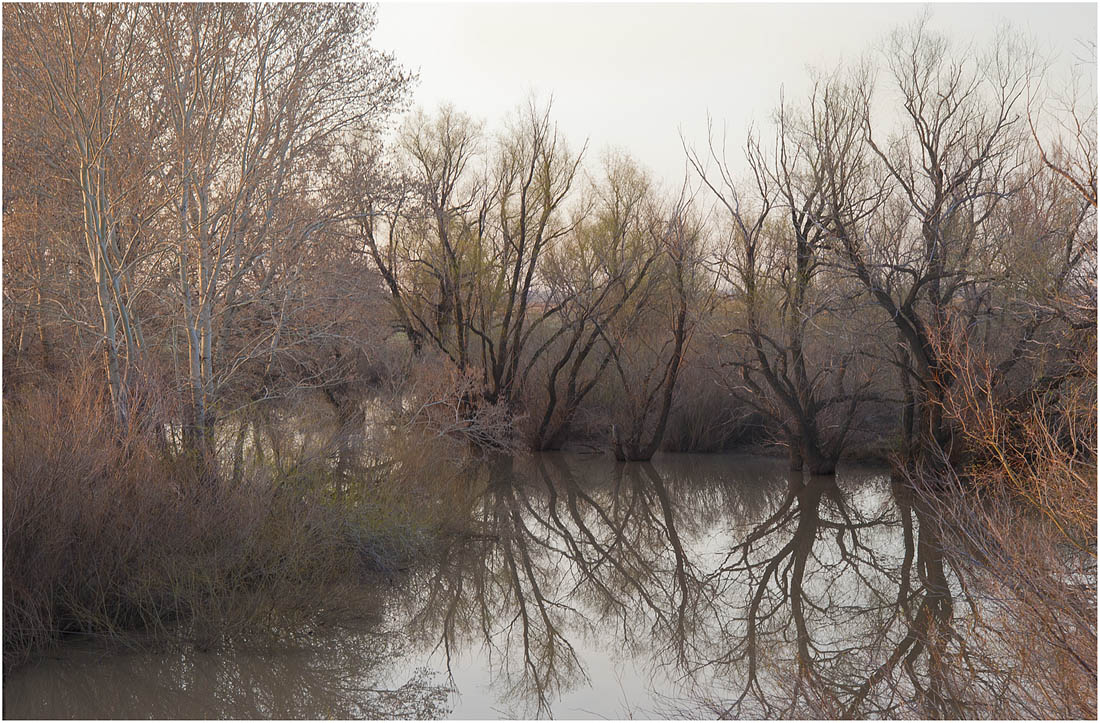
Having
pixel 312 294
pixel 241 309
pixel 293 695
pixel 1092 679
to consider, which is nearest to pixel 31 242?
pixel 241 309

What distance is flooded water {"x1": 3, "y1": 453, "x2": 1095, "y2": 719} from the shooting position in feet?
23.1

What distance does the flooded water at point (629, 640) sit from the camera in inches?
277

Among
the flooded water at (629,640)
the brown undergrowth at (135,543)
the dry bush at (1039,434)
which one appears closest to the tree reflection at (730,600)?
the flooded water at (629,640)

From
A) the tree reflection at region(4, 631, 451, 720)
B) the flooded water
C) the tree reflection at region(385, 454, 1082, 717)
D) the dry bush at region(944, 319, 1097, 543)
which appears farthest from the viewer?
the tree reflection at region(385, 454, 1082, 717)

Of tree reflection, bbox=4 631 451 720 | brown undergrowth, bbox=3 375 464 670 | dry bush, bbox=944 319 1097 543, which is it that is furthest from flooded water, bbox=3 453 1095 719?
dry bush, bbox=944 319 1097 543

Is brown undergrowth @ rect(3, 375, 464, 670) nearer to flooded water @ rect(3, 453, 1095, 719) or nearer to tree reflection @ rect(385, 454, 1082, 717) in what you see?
flooded water @ rect(3, 453, 1095, 719)

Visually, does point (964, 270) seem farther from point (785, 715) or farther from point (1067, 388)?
point (785, 715)

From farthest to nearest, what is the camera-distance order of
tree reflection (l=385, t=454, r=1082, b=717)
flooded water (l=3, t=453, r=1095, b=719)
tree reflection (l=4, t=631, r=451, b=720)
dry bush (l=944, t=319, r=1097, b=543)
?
tree reflection (l=385, t=454, r=1082, b=717) < flooded water (l=3, t=453, r=1095, b=719) < tree reflection (l=4, t=631, r=451, b=720) < dry bush (l=944, t=319, r=1097, b=543)

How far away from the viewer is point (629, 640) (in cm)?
Answer: 917

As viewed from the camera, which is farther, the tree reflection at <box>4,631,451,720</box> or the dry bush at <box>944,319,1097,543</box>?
the tree reflection at <box>4,631,451,720</box>

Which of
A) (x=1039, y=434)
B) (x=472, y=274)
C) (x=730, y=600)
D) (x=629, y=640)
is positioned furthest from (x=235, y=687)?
(x=472, y=274)

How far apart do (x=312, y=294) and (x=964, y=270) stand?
33.8ft

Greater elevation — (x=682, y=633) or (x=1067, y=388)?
(x=1067, y=388)

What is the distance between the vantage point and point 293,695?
7.26m
